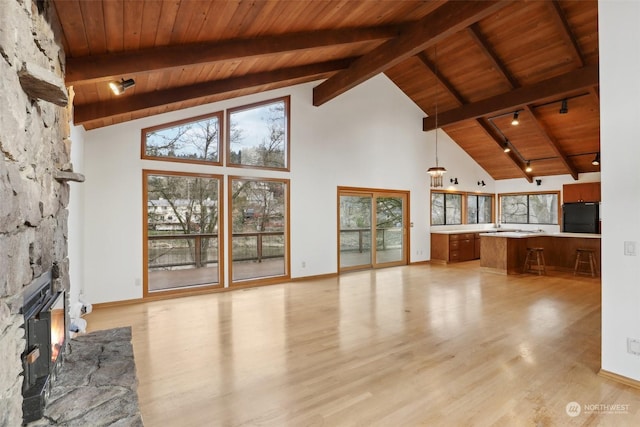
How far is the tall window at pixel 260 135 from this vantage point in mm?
6031

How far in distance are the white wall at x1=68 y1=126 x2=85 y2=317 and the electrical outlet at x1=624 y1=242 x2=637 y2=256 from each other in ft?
17.5

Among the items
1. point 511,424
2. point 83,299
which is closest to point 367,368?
point 511,424

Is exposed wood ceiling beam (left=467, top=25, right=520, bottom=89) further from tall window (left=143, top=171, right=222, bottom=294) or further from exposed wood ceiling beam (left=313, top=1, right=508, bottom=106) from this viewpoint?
tall window (left=143, top=171, right=222, bottom=294)

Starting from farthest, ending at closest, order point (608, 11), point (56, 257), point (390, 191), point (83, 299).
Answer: point (390, 191) → point (83, 299) → point (608, 11) → point (56, 257)

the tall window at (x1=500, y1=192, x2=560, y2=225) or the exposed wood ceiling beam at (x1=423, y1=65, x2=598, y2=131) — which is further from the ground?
the exposed wood ceiling beam at (x1=423, y1=65, x2=598, y2=131)

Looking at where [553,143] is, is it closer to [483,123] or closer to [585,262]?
[483,123]

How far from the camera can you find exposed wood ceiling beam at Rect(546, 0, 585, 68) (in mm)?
5068

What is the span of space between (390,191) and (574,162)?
5.34m

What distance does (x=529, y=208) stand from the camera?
34.5 feet

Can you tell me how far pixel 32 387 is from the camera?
1689 mm

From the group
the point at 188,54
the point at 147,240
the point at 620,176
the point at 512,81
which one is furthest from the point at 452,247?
the point at 188,54

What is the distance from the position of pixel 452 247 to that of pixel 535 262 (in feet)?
6.23

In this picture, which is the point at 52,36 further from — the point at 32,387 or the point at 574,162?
the point at 574,162

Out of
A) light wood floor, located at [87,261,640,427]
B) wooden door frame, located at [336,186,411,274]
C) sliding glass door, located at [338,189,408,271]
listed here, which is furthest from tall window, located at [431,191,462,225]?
light wood floor, located at [87,261,640,427]
